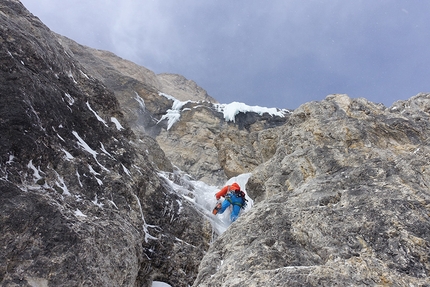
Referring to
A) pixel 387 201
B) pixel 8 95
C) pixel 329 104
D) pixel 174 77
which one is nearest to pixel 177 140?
pixel 329 104

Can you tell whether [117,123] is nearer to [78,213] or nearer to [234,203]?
[234,203]

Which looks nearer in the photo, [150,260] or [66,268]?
[66,268]

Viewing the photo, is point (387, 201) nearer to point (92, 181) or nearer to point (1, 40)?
point (92, 181)

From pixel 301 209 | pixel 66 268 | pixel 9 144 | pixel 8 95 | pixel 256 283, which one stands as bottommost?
pixel 66 268

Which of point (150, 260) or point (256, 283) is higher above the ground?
point (256, 283)

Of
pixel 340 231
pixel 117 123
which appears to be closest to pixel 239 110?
pixel 117 123

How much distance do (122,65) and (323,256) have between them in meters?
42.0

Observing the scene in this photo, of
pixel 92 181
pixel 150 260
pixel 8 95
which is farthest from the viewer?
pixel 150 260

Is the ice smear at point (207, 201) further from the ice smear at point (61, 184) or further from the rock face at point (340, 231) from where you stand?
the ice smear at point (61, 184)

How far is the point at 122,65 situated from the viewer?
134ft

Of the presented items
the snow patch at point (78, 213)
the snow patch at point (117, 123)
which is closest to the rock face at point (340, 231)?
the snow patch at point (78, 213)

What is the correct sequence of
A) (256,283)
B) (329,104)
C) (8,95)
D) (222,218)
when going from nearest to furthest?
(256,283), (8,95), (329,104), (222,218)

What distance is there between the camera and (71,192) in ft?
17.4

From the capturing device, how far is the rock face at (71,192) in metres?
4.02
